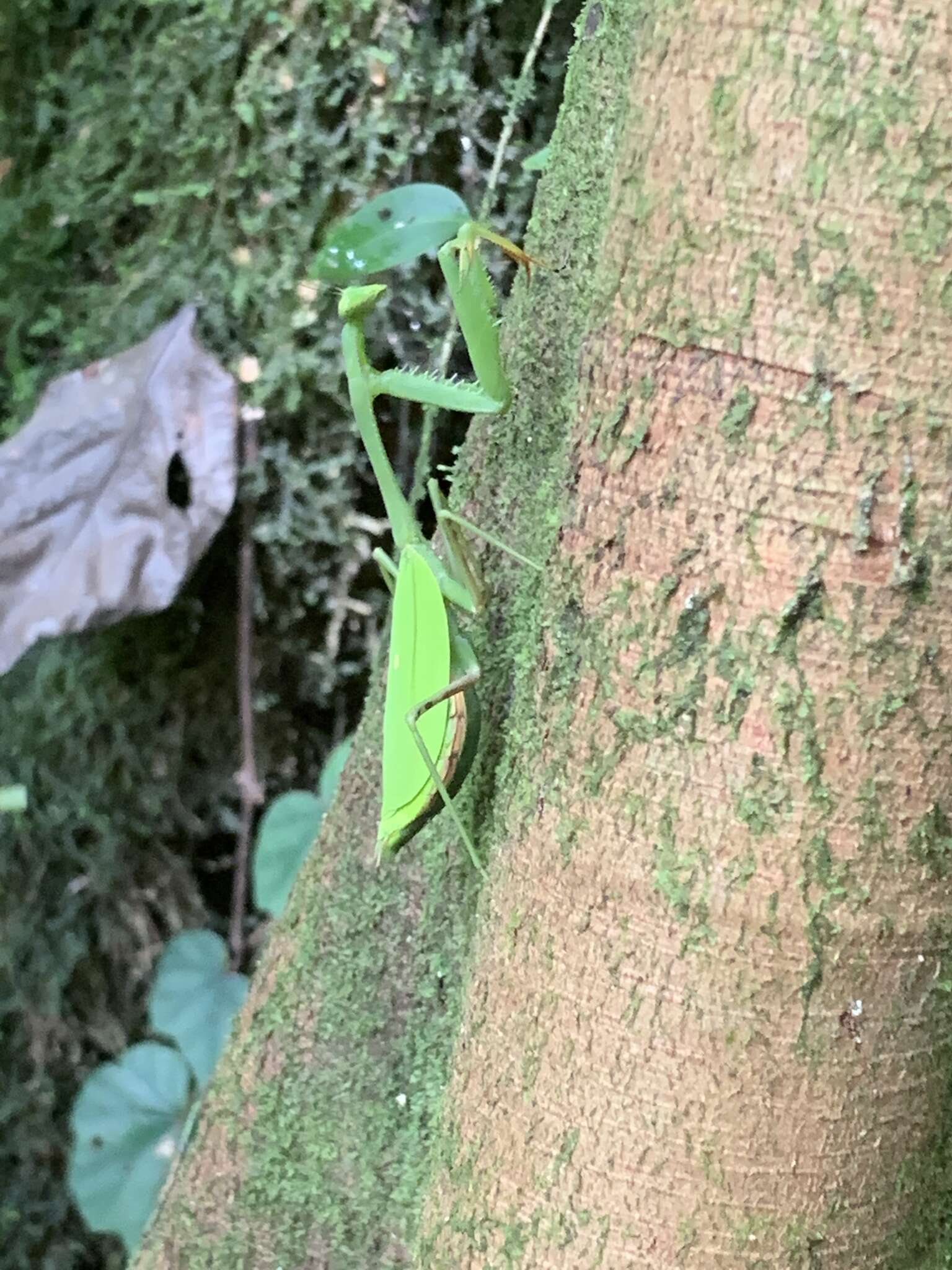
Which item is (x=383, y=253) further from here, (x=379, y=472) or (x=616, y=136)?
(x=616, y=136)

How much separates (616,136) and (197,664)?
849 millimetres

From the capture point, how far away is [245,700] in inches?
46.8

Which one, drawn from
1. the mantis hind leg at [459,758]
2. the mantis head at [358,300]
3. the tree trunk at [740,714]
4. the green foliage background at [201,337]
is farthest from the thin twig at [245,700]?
the tree trunk at [740,714]

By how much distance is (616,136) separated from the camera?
50 cm

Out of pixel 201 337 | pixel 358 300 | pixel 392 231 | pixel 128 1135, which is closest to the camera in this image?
pixel 358 300

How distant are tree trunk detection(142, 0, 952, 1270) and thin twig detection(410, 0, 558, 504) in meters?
0.40

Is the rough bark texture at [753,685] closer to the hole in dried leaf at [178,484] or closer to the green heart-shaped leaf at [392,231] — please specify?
the green heart-shaped leaf at [392,231]

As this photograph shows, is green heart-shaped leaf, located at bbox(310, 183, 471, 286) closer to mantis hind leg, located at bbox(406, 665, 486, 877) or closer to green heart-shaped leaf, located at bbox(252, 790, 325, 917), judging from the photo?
mantis hind leg, located at bbox(406, 665, 486, 877)

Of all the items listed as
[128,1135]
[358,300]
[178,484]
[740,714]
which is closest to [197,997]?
[128,1135]

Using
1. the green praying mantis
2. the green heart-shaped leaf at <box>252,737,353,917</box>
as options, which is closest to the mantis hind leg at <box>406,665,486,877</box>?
the green praying mantis

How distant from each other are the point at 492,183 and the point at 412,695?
46 cm

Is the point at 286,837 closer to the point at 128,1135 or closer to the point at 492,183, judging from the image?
the point at 128,1135

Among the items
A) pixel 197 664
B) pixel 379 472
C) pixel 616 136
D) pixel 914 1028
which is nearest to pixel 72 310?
pixel 197 664

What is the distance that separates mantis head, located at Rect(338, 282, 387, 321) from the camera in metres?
0.77
